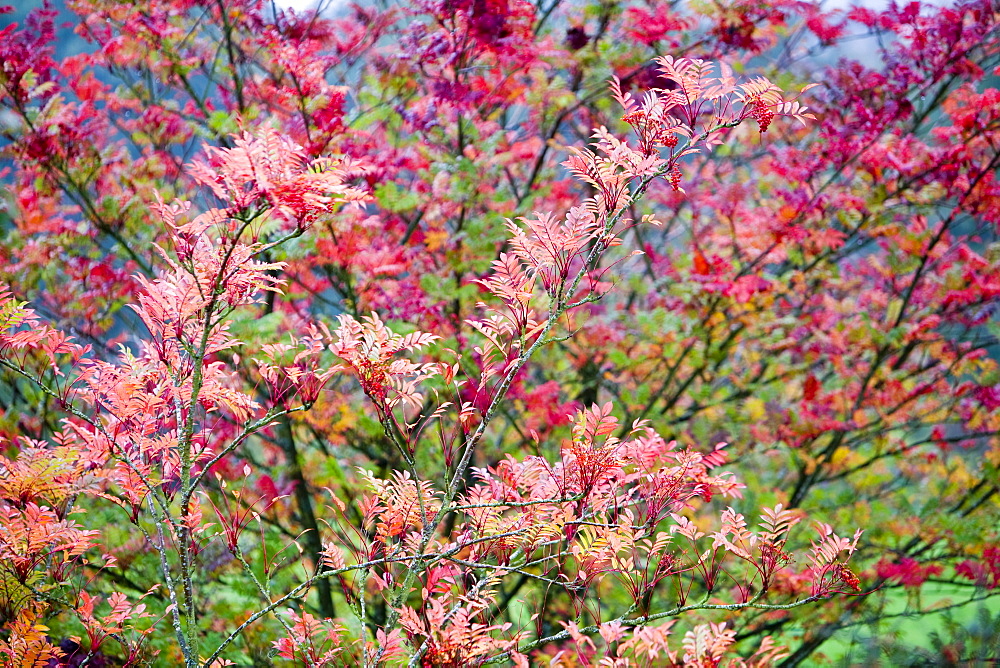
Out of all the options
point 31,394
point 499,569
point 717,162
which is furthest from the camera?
point 717,162

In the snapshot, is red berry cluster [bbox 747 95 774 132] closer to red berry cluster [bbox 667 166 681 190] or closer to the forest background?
the forest background

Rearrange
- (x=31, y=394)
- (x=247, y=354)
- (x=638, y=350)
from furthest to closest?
(x=638, y=350) → (x=31, y=394) → (x=247, y=354)

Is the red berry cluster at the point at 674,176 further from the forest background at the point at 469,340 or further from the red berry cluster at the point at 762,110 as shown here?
the red berry cluster at the point at 762,110

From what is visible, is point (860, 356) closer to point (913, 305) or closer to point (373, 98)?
point (913, 305)

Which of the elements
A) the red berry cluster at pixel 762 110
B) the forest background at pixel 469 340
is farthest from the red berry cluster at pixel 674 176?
the red berry cluster at pixel 762 110

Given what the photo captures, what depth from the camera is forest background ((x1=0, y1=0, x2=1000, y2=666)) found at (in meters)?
1.78

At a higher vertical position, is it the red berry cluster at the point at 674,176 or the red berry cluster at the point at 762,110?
the red berry cluster at the point at 762,110

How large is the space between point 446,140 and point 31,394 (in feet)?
8.90

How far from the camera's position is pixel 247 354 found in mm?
3500

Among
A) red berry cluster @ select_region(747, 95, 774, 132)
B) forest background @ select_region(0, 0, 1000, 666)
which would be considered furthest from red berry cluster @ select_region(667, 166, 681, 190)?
red berry cluster @ select_region(747, 95, 774, 132)

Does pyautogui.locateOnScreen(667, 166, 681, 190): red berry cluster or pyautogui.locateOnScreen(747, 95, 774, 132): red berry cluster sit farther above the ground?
pyautogui.locateOnScreen(747, 95, 774, 132): red berry cluster

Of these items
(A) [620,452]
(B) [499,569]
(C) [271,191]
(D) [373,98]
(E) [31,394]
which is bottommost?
(B) [499,569]

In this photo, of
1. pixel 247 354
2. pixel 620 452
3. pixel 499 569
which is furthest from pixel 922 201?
pixel 247 354

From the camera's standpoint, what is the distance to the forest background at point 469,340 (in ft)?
5.85
